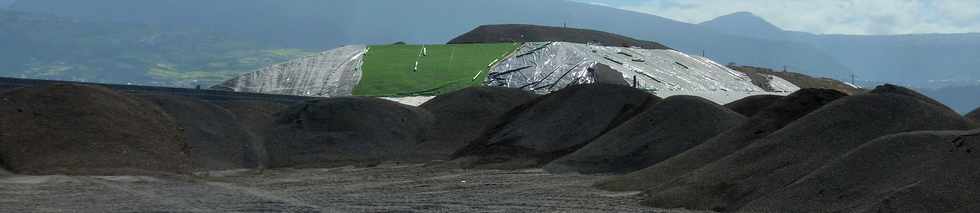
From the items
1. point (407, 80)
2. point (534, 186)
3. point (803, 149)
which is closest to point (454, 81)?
point (407, 80)

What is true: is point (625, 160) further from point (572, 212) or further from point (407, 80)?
point (407, 80)

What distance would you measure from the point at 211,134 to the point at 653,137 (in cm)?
1597

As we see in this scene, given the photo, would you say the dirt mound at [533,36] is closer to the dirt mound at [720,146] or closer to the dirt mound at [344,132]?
the dirt mound at [344,132]

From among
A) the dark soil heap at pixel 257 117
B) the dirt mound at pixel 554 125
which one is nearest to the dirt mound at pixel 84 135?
the dark soil heap at pixel 257 117

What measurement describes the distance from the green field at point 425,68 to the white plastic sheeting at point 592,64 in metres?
1.92

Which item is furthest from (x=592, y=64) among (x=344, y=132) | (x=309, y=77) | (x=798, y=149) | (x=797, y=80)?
(x=798, y=149)

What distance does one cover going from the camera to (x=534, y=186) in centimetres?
3422

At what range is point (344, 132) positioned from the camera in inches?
2034

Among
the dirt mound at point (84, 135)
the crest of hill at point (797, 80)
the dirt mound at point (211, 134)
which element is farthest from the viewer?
the crest of hill at point (797, 80)

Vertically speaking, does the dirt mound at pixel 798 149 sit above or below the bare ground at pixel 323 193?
above

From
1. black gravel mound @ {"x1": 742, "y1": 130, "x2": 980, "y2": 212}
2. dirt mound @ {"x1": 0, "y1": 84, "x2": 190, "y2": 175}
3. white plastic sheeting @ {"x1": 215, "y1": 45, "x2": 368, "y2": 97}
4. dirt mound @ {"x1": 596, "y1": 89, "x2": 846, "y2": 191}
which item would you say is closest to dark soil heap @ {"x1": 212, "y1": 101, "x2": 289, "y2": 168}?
dirt mound @ {"x1": 0, "y1": 84, "x2": 190, "y2": 175}

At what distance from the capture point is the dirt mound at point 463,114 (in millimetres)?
52344

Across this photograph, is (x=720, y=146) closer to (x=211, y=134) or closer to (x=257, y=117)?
(x=211, y=134)

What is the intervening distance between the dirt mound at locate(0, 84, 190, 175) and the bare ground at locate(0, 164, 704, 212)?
184 cm
